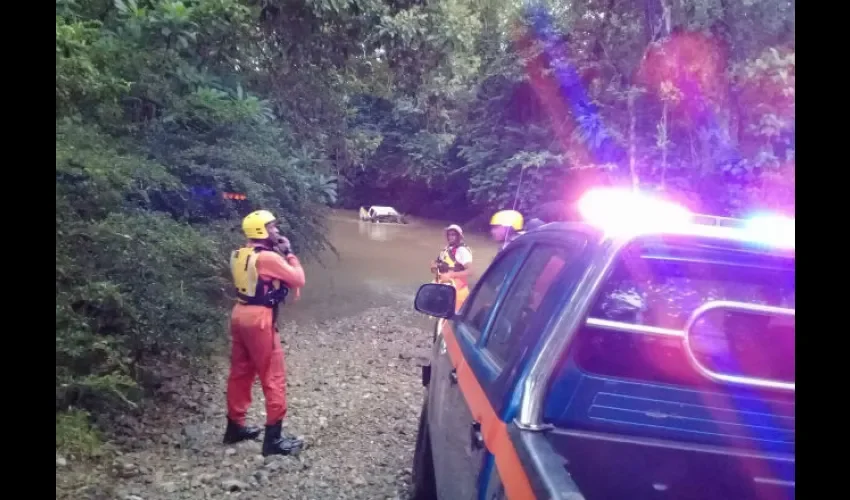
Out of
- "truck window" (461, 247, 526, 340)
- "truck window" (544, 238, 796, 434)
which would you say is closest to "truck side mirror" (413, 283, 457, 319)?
"truck window" (461, 247, 526, 340)

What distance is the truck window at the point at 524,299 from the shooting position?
8.14 feet

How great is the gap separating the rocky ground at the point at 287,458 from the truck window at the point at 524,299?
227cm

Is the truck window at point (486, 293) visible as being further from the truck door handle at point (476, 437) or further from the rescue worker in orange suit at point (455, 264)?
the rescue worker in orange suit at point (455, 264)

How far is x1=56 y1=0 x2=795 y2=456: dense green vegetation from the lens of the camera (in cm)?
504

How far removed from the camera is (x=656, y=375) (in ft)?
7.14

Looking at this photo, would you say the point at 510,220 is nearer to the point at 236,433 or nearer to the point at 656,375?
the point at 236,433

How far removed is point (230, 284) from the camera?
7.55 meters

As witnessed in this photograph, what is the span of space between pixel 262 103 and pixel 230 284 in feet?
6.70

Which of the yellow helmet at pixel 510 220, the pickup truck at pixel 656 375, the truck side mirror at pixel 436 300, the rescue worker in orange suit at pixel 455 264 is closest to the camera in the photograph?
the pickup truck at pixel 656 375

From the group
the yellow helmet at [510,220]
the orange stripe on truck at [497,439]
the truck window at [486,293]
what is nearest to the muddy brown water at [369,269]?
the yellow helmet at [510,220]

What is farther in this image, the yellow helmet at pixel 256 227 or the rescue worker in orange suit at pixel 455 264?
the rescue worker in orange suit at pixel 455 264

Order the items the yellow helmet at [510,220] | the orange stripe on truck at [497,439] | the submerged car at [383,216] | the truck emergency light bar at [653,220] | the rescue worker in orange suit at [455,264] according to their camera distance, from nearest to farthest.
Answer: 1. the orange stripe on truck at [497,439]
2. the truck emergency light bar at [653,220]
3. the yellow helmet at [510,220]
4. the rescue worker in orange suit at [455,264]
5. the submerged car at [383,216]
